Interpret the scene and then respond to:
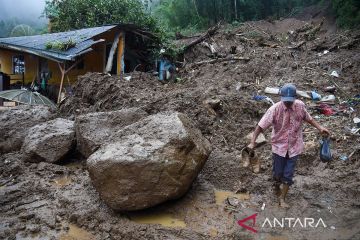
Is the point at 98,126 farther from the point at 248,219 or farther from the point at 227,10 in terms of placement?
the point at 227,10

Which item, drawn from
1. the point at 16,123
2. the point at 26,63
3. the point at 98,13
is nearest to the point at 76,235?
the point at 16,123

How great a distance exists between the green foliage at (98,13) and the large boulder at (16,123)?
11164 mm

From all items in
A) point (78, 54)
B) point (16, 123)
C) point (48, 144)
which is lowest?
point (48, 144)

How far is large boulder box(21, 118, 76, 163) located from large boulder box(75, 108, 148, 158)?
9.2 inches

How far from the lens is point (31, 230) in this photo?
4559mm

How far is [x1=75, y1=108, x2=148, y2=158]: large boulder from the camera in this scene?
6.47m

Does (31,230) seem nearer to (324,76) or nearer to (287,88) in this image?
(287,88)

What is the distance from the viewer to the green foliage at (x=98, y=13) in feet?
65.4

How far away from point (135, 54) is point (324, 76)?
9.15m

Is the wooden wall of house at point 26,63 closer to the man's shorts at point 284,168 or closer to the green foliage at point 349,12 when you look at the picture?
the man's shorts at point 284,168

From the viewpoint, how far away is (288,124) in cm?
465

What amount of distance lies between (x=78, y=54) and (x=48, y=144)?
232 inches

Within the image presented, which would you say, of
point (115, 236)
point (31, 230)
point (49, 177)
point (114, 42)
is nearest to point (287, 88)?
point (115, 236)

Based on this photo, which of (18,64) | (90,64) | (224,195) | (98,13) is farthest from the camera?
(98,13)
